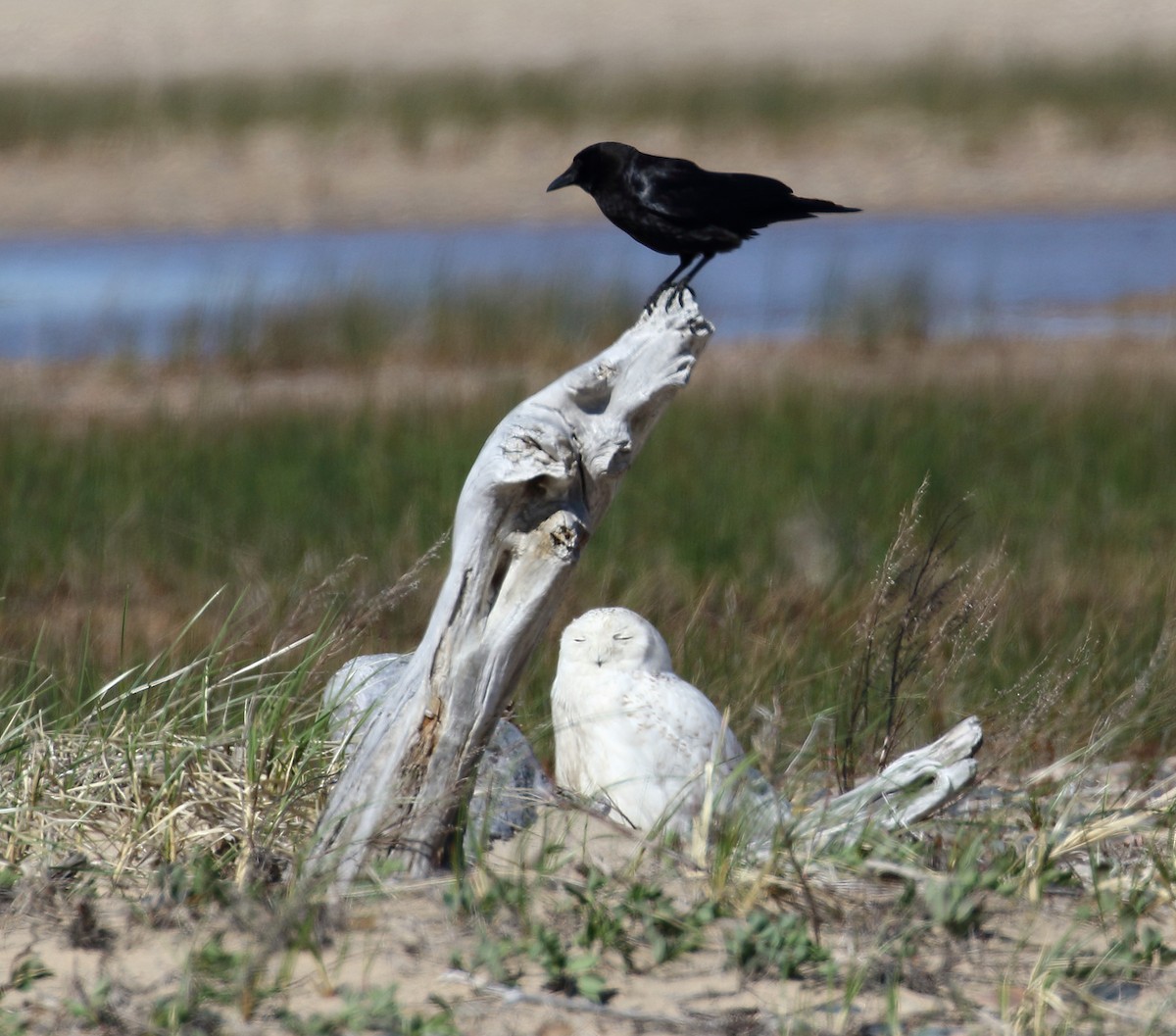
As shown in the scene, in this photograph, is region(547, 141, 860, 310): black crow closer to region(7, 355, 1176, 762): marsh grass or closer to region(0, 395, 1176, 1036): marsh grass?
region(0, 395, 1176, 1036): marsh grass

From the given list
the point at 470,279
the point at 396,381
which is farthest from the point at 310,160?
the point at 396,381

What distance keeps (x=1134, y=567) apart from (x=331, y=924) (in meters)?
4.19

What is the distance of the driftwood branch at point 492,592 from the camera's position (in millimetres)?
3145

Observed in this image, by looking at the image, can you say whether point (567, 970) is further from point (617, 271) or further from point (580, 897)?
point (617, 271)

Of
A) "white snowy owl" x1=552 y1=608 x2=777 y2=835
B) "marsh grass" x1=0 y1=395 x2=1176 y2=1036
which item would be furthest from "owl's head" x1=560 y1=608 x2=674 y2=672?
"marsh grass" x1=0 y1=395 x2=1176 y2=1036

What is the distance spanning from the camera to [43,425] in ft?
30.1

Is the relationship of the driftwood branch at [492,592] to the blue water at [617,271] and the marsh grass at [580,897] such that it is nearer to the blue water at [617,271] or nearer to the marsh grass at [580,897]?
the marsh grass at [580,897]

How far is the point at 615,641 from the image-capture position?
357cm

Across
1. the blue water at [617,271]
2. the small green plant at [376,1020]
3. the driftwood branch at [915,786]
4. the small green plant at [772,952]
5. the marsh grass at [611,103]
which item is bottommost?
the small green plant at [376,1020]

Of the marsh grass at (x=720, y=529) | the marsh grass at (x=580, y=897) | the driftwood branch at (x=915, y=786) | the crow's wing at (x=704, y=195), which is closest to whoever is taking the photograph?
the marsh grass at (x=580, y=897)

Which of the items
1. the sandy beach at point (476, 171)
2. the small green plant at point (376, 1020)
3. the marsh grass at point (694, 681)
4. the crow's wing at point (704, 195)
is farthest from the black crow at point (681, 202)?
the sandy beach at point (476, 171)

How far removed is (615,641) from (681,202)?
96cm

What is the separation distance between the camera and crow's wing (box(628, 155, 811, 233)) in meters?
3.48

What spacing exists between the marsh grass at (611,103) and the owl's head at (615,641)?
18719mm
